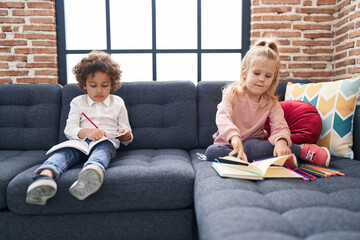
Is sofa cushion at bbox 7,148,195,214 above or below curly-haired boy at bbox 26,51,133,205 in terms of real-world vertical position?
below

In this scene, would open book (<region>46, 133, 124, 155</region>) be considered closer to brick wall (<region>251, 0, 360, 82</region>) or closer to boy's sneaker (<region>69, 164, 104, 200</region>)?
boy's sneaker (<region>69, 164, 104, 200</region>)

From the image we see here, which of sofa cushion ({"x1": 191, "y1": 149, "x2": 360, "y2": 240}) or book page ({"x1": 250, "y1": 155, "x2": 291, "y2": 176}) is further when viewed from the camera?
book page ({"x1": 250, "y1": 155, "x2": 291, "y2": 176})

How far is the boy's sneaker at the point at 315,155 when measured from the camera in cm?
133

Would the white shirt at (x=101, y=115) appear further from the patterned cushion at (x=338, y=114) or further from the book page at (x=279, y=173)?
the patterned cushion at (x=338, y=114)

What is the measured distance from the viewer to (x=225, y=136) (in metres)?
1.47

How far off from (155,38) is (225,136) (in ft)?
4.89

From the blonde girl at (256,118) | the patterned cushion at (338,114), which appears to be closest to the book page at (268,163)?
the blonde girl at (256,118)

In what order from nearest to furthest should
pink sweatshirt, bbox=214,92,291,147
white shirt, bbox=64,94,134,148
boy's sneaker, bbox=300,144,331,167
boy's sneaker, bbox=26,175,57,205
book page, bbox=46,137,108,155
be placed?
boy's sneaker, bbox=26,175,57,205 < boy's sneaker, bbox=300,144,331,167 < book page, bbox=46,137,108,155 < pink sweatshirt, bbox=214,92,291,147 < white shirt, bbox=64,94,134,148

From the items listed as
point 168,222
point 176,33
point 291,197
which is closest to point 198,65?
point 176,33

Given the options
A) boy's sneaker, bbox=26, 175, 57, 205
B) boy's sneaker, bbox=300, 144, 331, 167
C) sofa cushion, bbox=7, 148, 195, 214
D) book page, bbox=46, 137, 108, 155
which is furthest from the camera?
book page, bbox=46, 137, 108, 155

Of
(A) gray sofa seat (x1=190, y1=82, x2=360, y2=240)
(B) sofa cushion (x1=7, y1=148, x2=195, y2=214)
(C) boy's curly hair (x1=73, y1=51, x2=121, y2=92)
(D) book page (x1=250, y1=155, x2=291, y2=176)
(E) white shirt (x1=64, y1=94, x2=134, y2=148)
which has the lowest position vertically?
(B) sofa cushion (x1=7, y1=148, x2=195, y2=214)

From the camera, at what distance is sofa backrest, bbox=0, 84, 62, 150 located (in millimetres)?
1853

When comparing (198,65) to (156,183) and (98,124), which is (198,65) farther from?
(156,183)

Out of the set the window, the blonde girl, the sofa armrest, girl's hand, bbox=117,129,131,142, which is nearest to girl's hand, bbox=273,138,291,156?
the blonde girl
